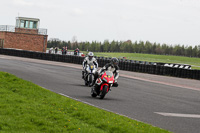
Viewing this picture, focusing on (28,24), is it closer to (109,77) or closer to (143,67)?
(143,67)

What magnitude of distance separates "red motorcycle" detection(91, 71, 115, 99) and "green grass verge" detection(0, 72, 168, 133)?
2771mm

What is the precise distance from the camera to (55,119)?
679 centimetres

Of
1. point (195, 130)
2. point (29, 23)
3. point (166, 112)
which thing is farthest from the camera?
point (29, 23)

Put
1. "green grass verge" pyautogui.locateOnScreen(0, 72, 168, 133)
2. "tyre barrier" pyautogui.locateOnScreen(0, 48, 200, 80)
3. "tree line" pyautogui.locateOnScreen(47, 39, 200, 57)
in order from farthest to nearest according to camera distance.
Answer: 1. "tree line" pyautogui.locateOnScreen(47, 39, 200, 57)
2. "tyre barrier" pyautogui.locateOnScreen(0, 48, 200, 80)
3. "green grass verge" pyautogui.locateOnScreen(0, 72, 168, 133)

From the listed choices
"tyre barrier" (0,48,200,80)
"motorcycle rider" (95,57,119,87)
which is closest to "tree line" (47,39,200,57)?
"tyre barrier" (0,48,200,80)

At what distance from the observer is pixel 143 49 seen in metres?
188

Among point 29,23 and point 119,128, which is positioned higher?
point 29,23

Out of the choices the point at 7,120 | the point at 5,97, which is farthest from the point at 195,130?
the point at 5,97

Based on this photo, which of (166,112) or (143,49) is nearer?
(166,112)

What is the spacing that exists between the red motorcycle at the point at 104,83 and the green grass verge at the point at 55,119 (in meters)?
2.77

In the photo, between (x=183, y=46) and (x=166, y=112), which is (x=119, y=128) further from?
(x=183, y=46)

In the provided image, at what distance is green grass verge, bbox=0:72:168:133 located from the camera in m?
5.98

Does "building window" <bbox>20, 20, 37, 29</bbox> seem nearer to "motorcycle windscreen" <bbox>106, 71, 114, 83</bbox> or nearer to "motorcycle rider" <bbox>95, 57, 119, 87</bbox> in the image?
"motorcycle rider" <bbox>95, 57, 119, 87</bbox>

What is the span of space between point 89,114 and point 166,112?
3.16 meters
